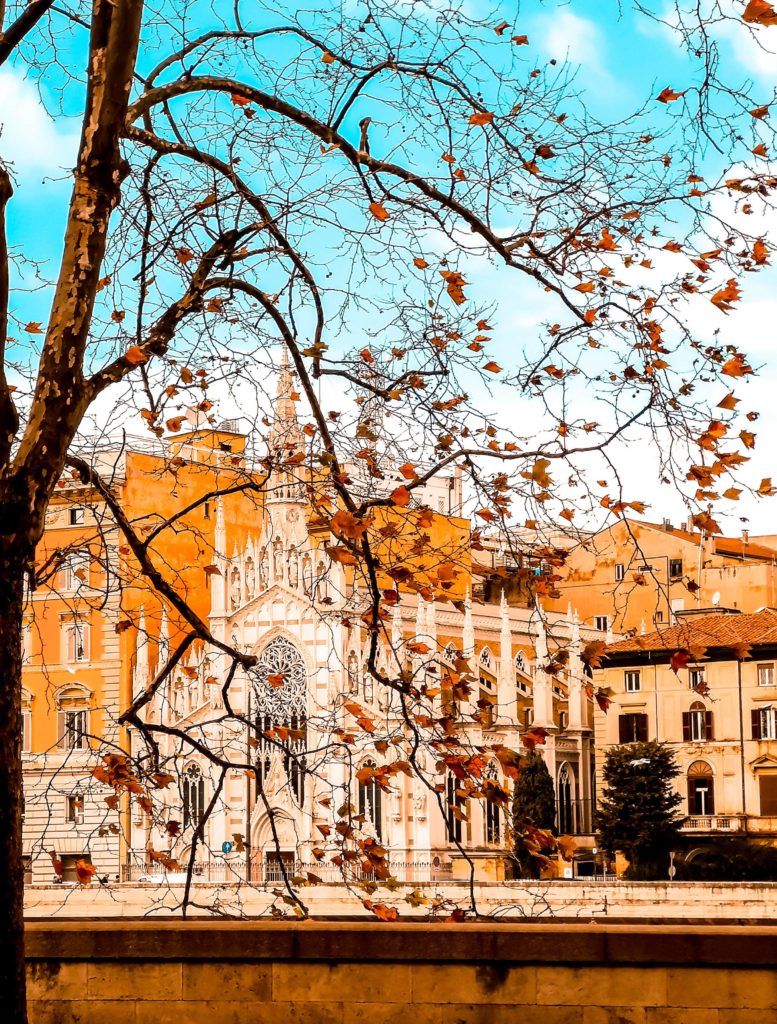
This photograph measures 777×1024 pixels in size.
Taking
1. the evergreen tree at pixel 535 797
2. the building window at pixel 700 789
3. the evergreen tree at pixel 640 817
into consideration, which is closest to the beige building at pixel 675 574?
the building window at pixel 700 789

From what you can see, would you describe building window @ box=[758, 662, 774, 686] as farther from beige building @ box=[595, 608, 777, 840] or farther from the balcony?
the balcony

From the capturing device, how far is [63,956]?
318 inches

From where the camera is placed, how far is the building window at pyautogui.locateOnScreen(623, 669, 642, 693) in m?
48.8

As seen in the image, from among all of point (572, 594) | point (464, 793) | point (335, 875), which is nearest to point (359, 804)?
point (335, 875)

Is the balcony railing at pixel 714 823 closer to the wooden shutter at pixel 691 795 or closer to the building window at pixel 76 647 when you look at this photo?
the wooden shutter at pixel 691 795

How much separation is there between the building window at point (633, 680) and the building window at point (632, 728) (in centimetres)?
84

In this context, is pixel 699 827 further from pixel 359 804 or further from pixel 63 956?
pixel 63 956

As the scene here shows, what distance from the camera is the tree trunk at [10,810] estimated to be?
22.2 feet

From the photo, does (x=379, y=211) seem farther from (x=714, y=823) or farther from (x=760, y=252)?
(x=714, y=823)

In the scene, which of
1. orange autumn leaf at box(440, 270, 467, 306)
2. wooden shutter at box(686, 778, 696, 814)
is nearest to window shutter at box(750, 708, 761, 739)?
wooden shutter at box(686, 778, 696, 814)

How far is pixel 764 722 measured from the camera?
151 feet

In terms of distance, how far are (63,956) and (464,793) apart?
7.05 feet

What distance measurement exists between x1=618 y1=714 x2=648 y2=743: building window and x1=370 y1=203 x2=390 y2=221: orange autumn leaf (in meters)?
40.1

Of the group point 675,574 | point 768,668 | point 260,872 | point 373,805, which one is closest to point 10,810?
point 373,805
